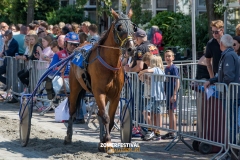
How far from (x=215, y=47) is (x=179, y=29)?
1211 centimetres

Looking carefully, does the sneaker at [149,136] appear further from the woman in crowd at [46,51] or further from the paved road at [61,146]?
the woman in crowd at [46,51]

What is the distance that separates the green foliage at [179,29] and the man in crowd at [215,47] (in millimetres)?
11127

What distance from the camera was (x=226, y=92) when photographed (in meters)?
9.19

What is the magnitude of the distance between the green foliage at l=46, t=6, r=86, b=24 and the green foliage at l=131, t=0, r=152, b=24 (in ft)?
16.8

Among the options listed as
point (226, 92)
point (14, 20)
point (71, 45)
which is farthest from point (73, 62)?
point (14, 20)

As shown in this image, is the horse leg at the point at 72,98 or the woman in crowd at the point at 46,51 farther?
the woman in crowd at the point at 46,51

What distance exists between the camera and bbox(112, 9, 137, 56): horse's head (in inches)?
359

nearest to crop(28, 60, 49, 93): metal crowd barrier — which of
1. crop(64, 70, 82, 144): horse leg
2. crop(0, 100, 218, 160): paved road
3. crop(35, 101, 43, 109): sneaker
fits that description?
crop(35, 101, 43, 109): sneaker

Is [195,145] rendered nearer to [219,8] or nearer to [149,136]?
[149,136]

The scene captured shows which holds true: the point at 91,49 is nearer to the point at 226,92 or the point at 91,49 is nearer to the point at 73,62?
the point at 73,62

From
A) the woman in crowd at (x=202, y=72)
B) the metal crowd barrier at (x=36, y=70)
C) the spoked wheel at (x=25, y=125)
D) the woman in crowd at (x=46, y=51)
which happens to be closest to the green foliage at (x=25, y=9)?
the metal crowd barrier at (x=36, y=70)

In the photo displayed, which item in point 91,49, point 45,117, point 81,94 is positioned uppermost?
point 91,49

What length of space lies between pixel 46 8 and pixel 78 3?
7.59 metres

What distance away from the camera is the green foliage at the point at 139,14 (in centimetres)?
2775
